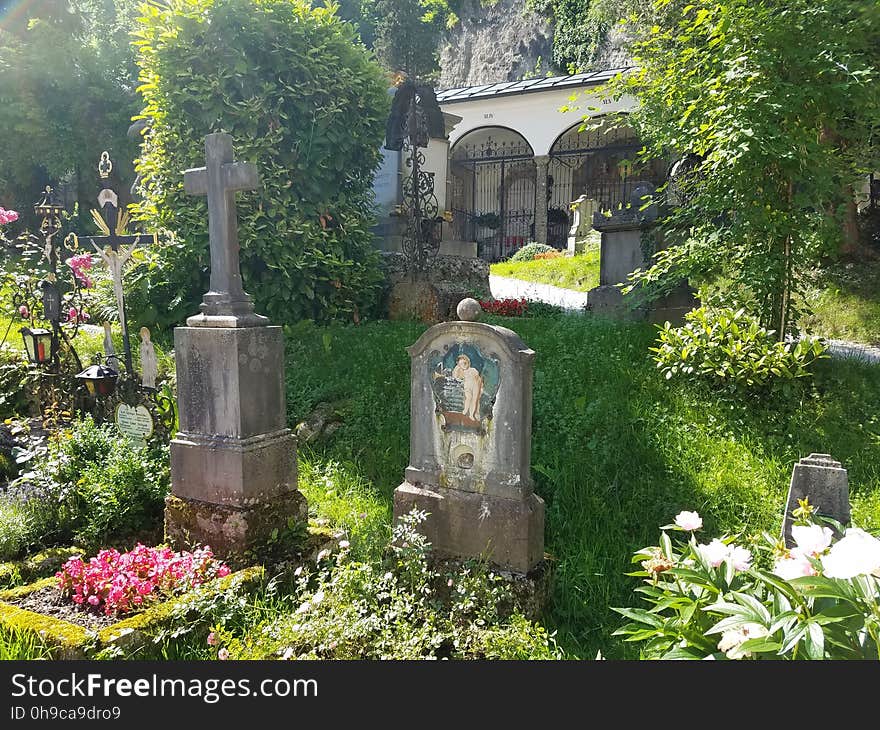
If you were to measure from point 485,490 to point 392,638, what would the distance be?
1014mm

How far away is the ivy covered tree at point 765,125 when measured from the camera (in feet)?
16.0

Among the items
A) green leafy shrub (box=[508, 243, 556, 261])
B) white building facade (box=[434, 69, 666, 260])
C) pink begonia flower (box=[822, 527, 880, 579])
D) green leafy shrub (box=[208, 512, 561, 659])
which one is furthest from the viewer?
white building facade (box=[434, 69, 666, 260])

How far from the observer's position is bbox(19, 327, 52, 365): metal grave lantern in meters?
6.25

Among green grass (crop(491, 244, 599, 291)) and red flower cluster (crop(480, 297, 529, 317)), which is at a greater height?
green grass (crop(491, 244, 599, 291))

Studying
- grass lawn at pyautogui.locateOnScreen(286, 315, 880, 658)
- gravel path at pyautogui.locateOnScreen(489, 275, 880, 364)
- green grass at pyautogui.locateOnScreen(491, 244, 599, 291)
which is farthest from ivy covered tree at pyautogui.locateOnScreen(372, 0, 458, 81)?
grass lawn at pyautogui.locateOnScreen(286, 315, 880, 658)

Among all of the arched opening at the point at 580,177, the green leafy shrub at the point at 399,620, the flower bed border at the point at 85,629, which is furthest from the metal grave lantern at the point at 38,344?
the arched opening at the point at 580,177

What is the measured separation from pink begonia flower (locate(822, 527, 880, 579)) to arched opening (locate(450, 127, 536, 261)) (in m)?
21.0

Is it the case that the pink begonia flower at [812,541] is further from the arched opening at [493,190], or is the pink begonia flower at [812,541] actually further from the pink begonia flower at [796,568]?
the arched opening at [493,190]

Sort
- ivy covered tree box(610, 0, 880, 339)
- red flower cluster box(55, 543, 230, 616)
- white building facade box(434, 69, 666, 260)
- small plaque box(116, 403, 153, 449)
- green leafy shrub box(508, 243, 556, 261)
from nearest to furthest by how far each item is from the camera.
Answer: red flower cluster box(55, 543, 230, 616) → small plaque box(116, 403, 153, 449) → ivy covered tree box(610, 0, 880, 339) → green leafy shrub box(508, 243, 556, 261) → white building facade box(434, 69, 666, 260)

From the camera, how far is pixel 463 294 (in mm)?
8477

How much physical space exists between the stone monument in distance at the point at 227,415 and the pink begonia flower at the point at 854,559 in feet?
9.97

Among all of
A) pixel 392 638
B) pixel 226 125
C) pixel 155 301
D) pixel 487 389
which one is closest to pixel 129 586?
pixel 392 638

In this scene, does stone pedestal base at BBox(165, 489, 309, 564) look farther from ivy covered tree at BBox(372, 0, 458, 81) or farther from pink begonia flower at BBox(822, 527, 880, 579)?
ivy covered tree at BBox(372, 0, 458, 81)

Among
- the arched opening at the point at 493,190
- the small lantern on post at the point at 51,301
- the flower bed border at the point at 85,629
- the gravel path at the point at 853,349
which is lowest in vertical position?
the flower bed border at the point at 85,629
